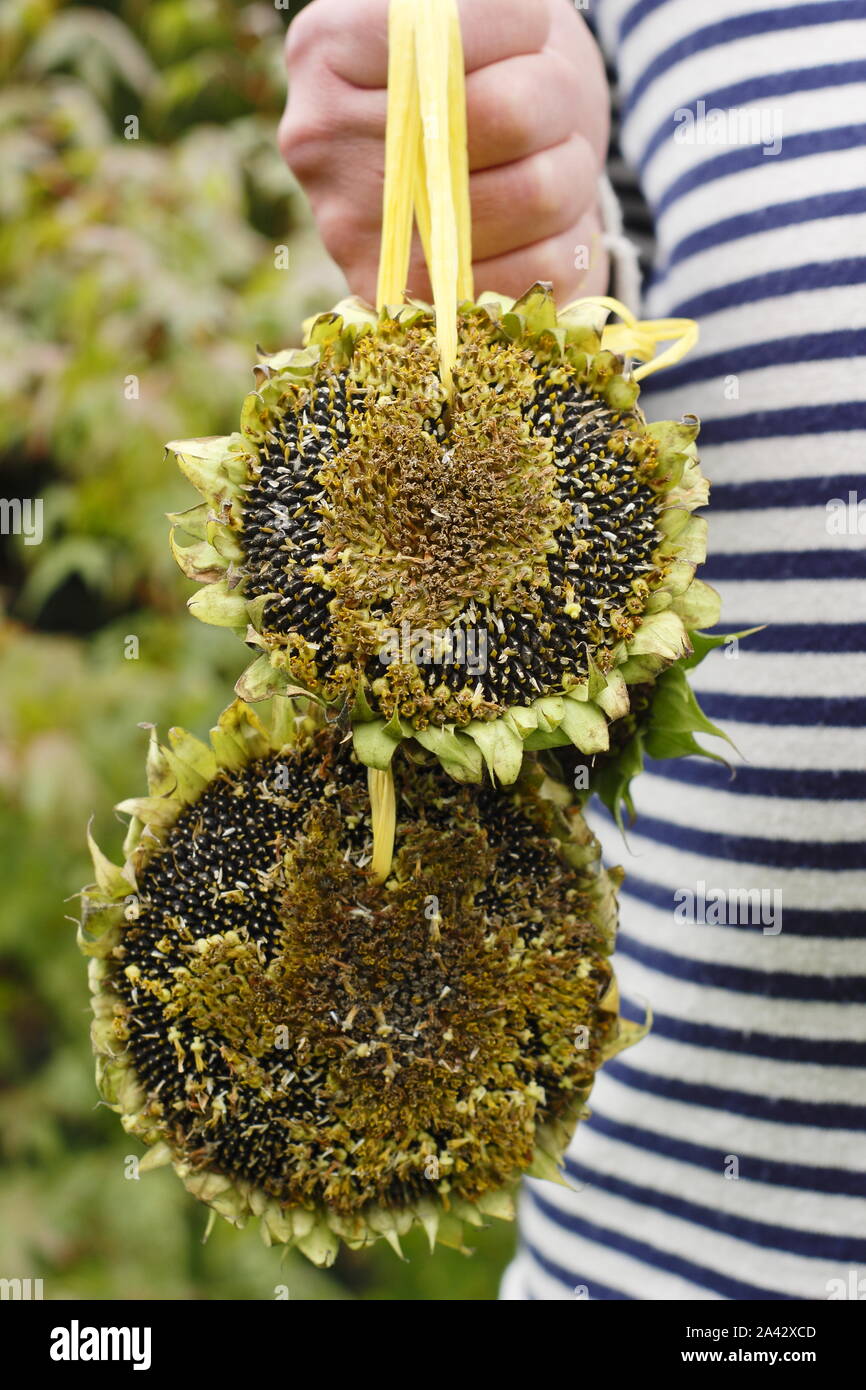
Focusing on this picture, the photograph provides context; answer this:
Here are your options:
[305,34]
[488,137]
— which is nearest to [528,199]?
[488,137]

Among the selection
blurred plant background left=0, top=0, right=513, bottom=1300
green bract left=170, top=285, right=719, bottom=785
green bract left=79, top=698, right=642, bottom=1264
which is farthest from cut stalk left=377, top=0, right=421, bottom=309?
blurred plant background left=0, top=0, right=513, bottom=1300

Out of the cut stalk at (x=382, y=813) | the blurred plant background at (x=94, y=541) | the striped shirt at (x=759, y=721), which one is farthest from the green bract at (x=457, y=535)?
the blurred plant background at (x=94, y=541)

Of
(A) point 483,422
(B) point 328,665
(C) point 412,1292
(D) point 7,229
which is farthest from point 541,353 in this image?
(C) point 412,1292

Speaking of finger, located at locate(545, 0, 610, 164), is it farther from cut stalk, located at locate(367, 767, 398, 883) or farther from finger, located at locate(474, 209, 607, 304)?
cut stalk, located at locate(367, 767, 398, 883)

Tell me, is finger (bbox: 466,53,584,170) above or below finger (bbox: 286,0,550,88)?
below

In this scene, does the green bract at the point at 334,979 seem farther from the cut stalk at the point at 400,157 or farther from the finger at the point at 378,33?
the finger at the point at 378,33

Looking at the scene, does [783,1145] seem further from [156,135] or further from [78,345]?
[156,135]

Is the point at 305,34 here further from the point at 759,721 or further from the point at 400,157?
the point at 759,721

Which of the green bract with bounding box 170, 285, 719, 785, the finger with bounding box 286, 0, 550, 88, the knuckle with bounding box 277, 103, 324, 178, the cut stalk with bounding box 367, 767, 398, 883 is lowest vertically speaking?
the cut stalk with bounding box 367, 767, 398, 883
